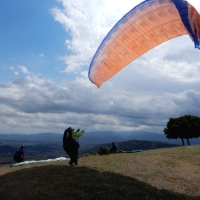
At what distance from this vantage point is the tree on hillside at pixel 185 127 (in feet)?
182

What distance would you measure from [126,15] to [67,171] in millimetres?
9860

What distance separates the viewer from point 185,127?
→ 183ft

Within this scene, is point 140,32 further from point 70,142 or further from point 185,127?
point 185,127

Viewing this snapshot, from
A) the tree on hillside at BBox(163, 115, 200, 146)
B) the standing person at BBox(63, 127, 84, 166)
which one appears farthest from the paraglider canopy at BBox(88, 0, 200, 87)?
the tree on hillside at BBox(163, 115, 200, 146)

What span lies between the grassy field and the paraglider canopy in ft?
21.4

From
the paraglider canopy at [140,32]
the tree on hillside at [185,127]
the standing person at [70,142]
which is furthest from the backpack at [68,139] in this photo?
the tree on hillside at [185,127]

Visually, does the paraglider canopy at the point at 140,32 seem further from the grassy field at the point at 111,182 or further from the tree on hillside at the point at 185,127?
the tree on hillside at the point at 185,127

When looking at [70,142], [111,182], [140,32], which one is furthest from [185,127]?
[111,182]

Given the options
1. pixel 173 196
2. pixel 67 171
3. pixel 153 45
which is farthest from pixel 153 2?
pixel 67 171

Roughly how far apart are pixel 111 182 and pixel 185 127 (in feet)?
153

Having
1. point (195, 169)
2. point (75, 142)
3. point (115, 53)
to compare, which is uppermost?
point (115, 53)

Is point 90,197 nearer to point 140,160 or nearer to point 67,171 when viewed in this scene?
point 67,171

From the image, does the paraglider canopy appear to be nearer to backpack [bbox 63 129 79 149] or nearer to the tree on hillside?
backpack [bbox 63 129 79 149]

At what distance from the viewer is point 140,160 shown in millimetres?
19047
